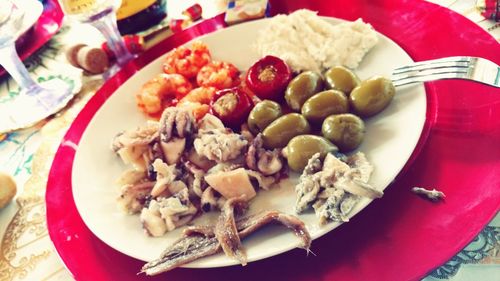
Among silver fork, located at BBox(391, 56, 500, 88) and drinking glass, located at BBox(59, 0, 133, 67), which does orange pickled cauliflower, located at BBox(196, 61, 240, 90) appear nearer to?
drinking glass, located at BBox(59, 0, 133, 67)

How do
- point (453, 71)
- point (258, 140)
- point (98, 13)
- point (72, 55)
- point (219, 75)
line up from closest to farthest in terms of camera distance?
point (453, 71) < point (258, 140) < point (219, 75) < point (98, 13) < point (72, 55)

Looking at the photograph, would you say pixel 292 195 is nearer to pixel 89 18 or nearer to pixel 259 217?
pixel 259 217

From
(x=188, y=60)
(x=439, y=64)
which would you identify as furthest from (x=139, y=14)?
(x=439, y=64)

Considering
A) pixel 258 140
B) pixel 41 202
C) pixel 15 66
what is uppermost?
pixel 258 140

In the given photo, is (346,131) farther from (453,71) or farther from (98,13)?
(98,13)

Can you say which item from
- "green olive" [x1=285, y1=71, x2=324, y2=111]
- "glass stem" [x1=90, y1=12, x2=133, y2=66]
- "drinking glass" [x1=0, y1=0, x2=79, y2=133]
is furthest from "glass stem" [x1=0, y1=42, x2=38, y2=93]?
"green olive" [x1=285, y1=71, x2=324, y2=111]

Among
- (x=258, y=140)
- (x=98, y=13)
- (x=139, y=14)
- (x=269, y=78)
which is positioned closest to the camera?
(x=258, y=140)

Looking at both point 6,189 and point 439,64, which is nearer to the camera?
point 439,64
